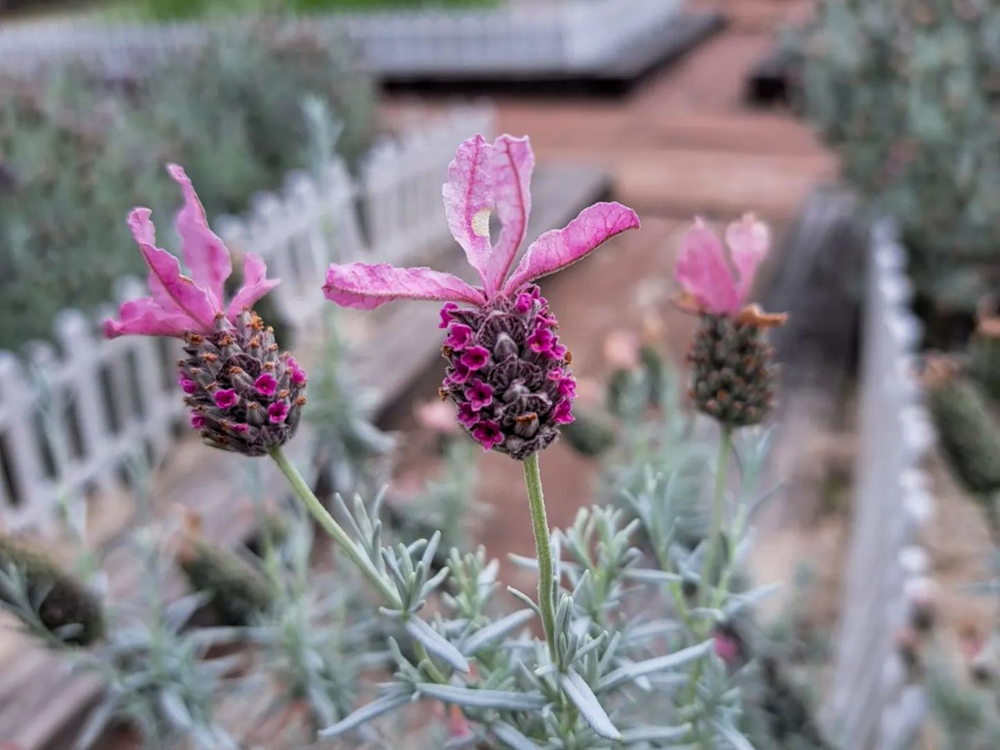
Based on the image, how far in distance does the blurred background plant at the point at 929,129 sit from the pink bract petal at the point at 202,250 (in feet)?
11.5

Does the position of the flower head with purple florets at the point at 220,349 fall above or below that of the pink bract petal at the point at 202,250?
below

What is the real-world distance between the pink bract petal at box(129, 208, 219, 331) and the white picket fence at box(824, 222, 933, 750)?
1.29m

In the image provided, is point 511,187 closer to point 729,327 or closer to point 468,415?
point 468,415

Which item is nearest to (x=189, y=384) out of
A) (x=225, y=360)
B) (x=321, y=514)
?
(x=225, y=360)

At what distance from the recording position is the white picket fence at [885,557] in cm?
178

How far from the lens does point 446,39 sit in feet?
31.8

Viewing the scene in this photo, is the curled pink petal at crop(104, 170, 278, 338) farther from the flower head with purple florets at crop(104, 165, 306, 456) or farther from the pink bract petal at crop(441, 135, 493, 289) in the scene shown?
the pink bract petal at crop(441, 135, 493, 289)

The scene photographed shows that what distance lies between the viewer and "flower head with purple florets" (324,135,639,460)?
27.4 inches

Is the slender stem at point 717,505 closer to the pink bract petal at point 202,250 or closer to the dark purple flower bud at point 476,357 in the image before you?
the dark purple flower bud at point 476,357

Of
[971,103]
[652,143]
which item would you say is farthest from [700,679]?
[652,143]

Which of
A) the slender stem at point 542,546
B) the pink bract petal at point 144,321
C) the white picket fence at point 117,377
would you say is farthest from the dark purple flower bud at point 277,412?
the white picket fence at point 117,377

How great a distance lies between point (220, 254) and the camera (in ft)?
2.76

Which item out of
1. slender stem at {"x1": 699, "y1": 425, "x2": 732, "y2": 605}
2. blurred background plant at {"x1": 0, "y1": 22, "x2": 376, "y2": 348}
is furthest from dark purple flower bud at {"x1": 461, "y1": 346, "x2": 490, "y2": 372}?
blurred background plant at {"x1": 0, "y1": 22, "x2": 376, "y2": 348}

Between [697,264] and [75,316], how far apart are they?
2696 mm
